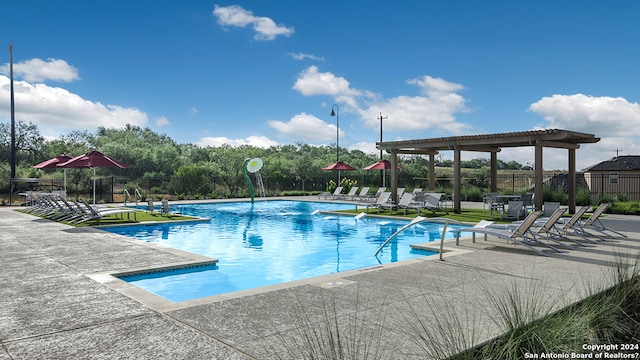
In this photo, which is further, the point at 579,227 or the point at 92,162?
the point at 92,162

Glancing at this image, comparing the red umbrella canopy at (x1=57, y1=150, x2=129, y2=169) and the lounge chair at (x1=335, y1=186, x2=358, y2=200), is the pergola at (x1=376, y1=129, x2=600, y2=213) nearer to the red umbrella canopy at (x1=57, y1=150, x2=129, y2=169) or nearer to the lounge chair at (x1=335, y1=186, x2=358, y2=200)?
the lounge chair at (x1=335, y1=186, x2=358, y2=200)

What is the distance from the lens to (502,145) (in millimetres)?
17766

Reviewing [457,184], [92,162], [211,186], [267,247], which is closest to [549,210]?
[457,184]

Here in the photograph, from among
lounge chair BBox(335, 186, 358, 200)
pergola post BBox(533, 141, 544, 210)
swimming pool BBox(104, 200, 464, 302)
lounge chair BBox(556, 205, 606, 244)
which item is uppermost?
pergola post BBox(533, 141, 544, 210)

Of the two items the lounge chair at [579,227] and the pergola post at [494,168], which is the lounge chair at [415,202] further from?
the lounge chair at [579,227]

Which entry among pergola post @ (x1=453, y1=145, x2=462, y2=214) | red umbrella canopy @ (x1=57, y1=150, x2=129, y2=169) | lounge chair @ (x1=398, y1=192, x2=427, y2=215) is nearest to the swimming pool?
lounge chair @ (x1=398, y1=192, x2=427, y2=215)

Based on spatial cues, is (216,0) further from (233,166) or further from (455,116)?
(455,116)

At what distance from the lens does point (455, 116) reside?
30.5 metres

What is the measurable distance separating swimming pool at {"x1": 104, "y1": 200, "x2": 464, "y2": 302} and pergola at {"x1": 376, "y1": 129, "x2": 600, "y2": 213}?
3.35 metres

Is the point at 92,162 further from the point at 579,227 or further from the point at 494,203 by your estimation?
the point at 579,227

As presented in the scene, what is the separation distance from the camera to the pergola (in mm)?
14805

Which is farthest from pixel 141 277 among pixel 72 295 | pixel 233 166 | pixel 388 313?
pixel 233 166

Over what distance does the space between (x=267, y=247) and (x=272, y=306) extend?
253 inches

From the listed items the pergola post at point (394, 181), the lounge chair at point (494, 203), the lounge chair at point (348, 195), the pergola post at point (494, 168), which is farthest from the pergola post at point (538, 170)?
the lounge chair at point (348, 195)
